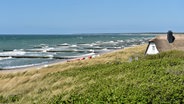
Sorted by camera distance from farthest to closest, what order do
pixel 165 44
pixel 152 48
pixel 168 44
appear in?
pixel 152 48
pixel 165 44
pixel 168 44

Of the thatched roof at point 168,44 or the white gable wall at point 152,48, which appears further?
the white gable wall at point 152,48

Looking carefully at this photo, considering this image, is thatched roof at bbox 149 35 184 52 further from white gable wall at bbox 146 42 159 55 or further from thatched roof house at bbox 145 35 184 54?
white gable wall at bbox 146 42 159 55

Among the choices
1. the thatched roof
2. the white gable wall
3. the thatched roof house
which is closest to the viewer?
the thatched roof

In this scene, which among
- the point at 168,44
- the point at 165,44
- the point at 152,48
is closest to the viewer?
the point at 168,44

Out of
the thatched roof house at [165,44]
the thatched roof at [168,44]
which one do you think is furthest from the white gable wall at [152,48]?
the thatched roof at [168,44]

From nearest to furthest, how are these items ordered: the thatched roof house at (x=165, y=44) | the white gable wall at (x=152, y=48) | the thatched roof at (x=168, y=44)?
1. the thatched roof at (x=168, y=44)
2. the thatched roof house at (x=165, y=44)
3. the white gable wall at (x=152, y=48)

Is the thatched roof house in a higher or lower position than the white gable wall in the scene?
higher

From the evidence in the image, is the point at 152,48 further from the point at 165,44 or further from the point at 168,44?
the point at 168,44

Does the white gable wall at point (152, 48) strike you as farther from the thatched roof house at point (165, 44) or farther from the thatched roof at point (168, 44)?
the thatched roof at point (168, 44)

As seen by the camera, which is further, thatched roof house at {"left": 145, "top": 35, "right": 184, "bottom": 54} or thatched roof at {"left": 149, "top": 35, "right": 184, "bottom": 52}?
thatched roof house at {"left": 145, "top": 35, "right": 184, "bottom": 54}

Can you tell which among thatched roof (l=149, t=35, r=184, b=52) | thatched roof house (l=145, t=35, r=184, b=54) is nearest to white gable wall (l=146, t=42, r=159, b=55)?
thatched roof house (l=145, t=35, r=184, b=54)

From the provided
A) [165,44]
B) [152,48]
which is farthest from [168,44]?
[152,48]

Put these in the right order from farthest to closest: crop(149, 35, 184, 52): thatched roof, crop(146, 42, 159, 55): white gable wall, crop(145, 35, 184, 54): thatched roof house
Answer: crop(146, 42, 159, 55): white gable wall, crop(145, 35, 184, 54): thatched roof house, crop(149, 35, 184, 52): thatched roof

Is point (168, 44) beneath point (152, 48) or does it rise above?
above
